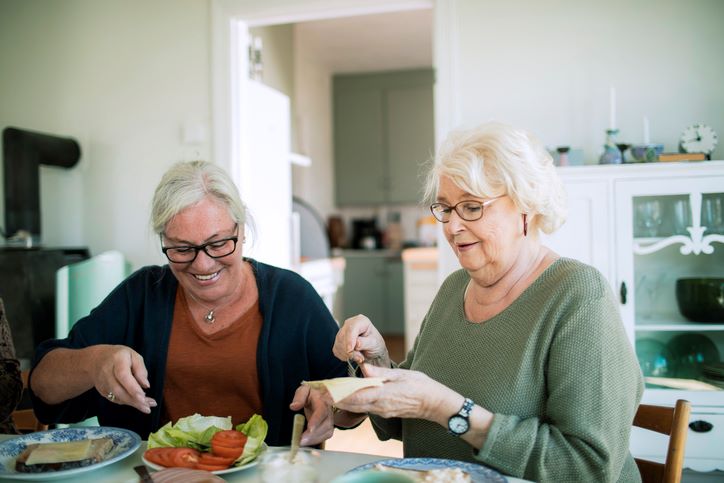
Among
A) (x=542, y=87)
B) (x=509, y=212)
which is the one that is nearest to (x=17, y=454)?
(x=509, y=212)

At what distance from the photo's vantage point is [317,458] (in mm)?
1086

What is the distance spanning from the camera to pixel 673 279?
2539mm

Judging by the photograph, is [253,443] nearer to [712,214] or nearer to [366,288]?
[712,214]

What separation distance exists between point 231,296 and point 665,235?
1784mm

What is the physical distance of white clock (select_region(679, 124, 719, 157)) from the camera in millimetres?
2484

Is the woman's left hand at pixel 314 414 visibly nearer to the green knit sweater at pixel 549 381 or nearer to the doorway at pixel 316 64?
the green knit sweater at pixel 549 381

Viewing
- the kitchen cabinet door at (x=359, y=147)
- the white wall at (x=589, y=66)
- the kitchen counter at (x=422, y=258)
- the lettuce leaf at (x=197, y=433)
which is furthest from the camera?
the kitchen cabinet door at (x=359, y=147)

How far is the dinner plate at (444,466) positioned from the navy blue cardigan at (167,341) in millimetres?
532

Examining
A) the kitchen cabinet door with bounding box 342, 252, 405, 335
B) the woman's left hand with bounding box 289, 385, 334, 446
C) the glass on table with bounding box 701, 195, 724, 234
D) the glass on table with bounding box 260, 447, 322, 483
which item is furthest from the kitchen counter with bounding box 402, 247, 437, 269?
the glass on table with bounding box 260, 447, 322, 483

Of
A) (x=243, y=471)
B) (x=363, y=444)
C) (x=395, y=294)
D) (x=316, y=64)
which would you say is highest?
(x=316, y=64)

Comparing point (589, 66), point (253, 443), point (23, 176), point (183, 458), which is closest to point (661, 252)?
point (589, 66)

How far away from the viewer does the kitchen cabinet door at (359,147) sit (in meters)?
6.58

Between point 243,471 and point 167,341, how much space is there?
56 cm

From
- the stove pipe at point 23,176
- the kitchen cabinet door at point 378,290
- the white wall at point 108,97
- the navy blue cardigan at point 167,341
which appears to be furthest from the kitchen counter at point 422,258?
the navy blue cardigan at point 167,341
